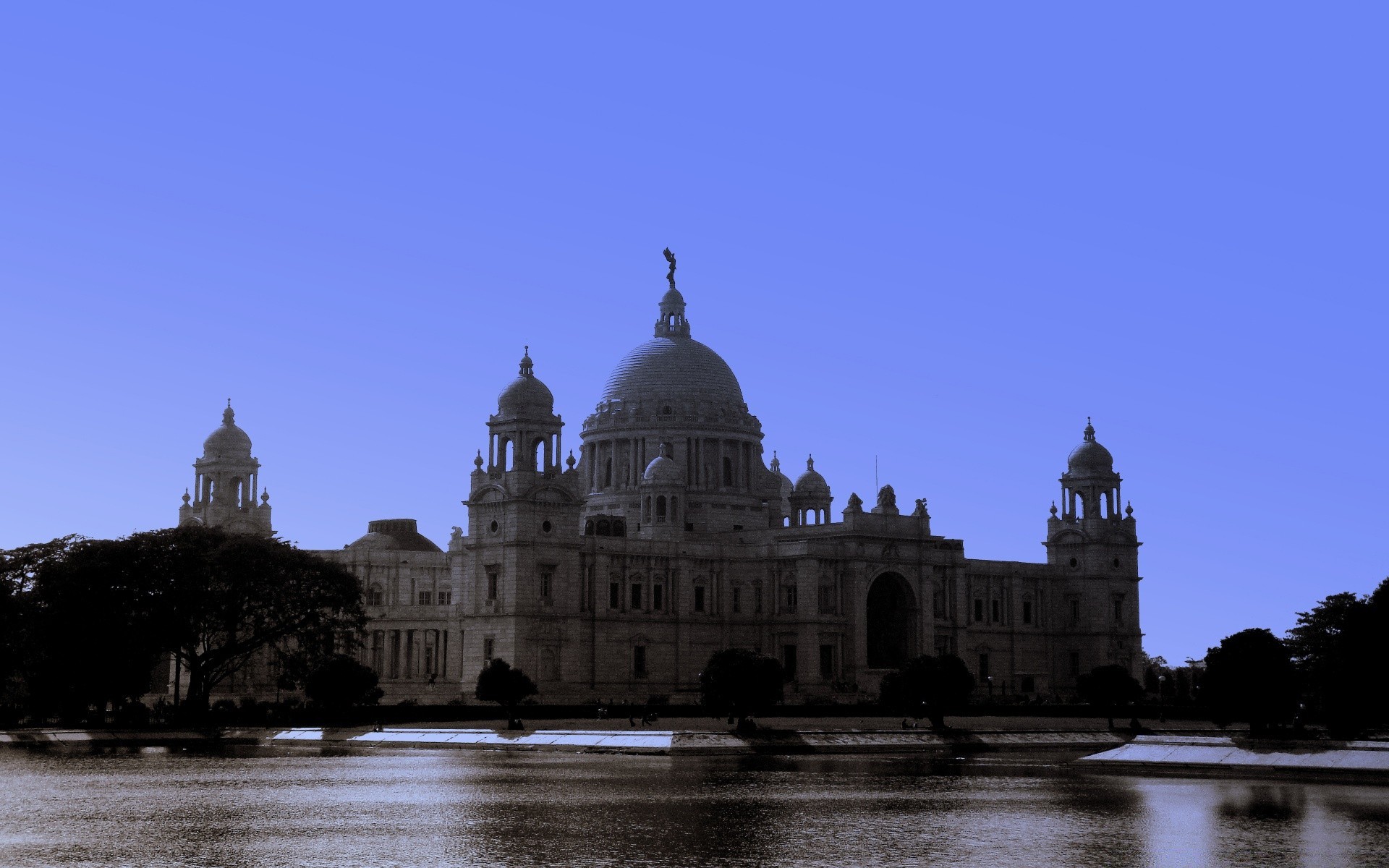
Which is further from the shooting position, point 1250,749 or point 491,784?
point 1250,749

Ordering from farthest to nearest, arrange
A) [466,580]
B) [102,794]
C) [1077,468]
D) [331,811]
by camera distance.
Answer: [1077,468] < [466,580] < [102,794] < [331,811]

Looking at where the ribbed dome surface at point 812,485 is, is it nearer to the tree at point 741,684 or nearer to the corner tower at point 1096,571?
the corner tower at point 1096,571

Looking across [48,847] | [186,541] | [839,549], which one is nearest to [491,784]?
[48,847]

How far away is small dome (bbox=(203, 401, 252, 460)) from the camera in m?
136

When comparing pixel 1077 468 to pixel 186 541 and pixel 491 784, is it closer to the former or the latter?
pixel 186 541

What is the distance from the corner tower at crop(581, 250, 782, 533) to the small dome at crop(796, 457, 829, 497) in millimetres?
1734

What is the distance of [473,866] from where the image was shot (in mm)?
34906

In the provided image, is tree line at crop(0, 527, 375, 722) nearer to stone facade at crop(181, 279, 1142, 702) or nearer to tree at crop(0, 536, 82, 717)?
tree at crop(0, 536, 82, 717)

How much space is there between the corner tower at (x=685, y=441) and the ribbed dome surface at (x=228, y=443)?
1008 inches

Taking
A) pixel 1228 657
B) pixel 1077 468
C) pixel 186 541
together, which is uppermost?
pixel 1077 468

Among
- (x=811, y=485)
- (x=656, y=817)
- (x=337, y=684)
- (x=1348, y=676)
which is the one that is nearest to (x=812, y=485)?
(x=811, y=485)

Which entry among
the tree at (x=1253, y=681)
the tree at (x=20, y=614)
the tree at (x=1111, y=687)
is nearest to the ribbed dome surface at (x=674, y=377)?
the tree at (x=1111, y=687)

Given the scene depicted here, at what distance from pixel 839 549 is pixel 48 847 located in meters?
96.3

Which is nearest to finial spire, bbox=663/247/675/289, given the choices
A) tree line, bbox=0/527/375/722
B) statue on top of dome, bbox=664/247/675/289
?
statue on top of dome, bbox=664/247/675/289
